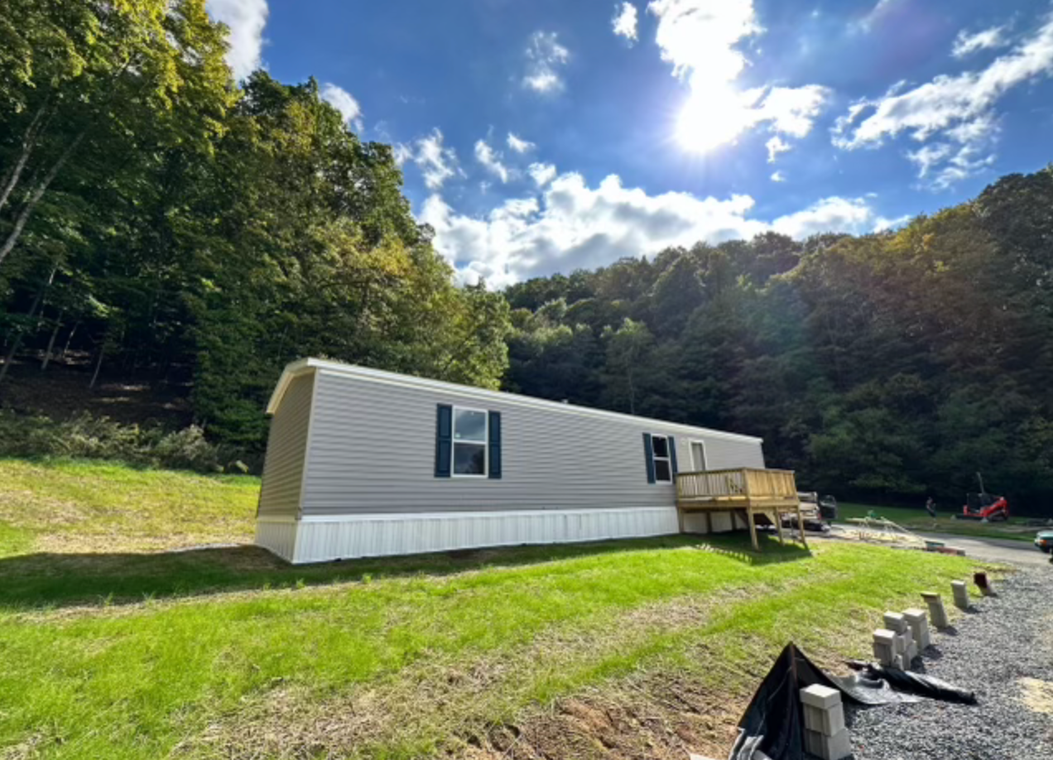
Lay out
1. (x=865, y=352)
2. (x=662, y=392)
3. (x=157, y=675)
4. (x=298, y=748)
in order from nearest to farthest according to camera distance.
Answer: (x=298, y=748)
(x=157, y=675)
(x=865, y=352)
(x=662, y=392)

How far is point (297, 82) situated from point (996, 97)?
28840 millimetres

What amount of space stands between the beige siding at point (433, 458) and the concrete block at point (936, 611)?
219 inches

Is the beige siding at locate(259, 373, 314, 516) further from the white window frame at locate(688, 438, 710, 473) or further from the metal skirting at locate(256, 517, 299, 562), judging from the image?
the white window frame at locate(688, 438, 710, 473)

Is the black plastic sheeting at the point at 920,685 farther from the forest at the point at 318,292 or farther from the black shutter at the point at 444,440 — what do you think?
the forest at the point at 318,292

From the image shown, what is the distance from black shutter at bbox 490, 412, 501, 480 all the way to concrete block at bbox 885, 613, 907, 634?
19.0 feet

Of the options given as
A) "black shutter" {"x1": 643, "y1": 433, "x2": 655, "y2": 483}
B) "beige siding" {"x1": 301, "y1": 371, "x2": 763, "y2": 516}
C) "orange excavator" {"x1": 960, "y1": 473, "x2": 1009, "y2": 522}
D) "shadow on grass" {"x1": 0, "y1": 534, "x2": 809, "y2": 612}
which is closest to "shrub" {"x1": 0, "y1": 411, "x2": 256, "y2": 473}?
"shadow on grass" {"x1": 0, "y1": 534, "x2": 809, "y2": 612}

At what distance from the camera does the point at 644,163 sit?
1128cm

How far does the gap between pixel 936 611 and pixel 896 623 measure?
1.95m

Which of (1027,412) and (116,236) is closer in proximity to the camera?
(116,236)

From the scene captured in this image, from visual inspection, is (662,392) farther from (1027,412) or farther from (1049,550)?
(1049,550)

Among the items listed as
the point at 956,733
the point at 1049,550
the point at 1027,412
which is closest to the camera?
the point at 956,733

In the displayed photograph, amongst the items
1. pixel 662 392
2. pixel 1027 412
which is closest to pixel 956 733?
pixel 1027 412

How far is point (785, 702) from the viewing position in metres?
3.08

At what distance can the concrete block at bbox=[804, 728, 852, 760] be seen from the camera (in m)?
2.89
